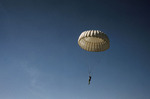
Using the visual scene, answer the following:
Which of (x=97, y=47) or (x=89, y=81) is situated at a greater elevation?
(x=97, y=47)

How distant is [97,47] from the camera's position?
32.5m

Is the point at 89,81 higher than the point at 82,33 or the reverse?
the reverse

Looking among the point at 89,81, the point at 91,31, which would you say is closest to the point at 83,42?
the point at 91,31

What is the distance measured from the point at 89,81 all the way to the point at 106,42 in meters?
7.16

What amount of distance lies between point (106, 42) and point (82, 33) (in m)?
4.02

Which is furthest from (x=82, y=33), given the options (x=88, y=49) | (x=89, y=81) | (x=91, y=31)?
(x=89, y=81)

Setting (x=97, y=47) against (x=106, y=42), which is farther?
(x=97, y=47)

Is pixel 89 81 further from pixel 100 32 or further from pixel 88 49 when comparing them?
pixel 100 32

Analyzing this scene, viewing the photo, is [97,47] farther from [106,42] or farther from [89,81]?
[89,81]

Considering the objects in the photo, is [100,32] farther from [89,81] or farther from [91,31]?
[89,81]

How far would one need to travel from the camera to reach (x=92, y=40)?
3288 cm

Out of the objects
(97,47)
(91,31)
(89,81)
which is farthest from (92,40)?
(89,81)

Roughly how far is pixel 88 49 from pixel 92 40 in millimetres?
1669

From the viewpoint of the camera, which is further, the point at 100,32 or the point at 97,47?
the point at 97,47
